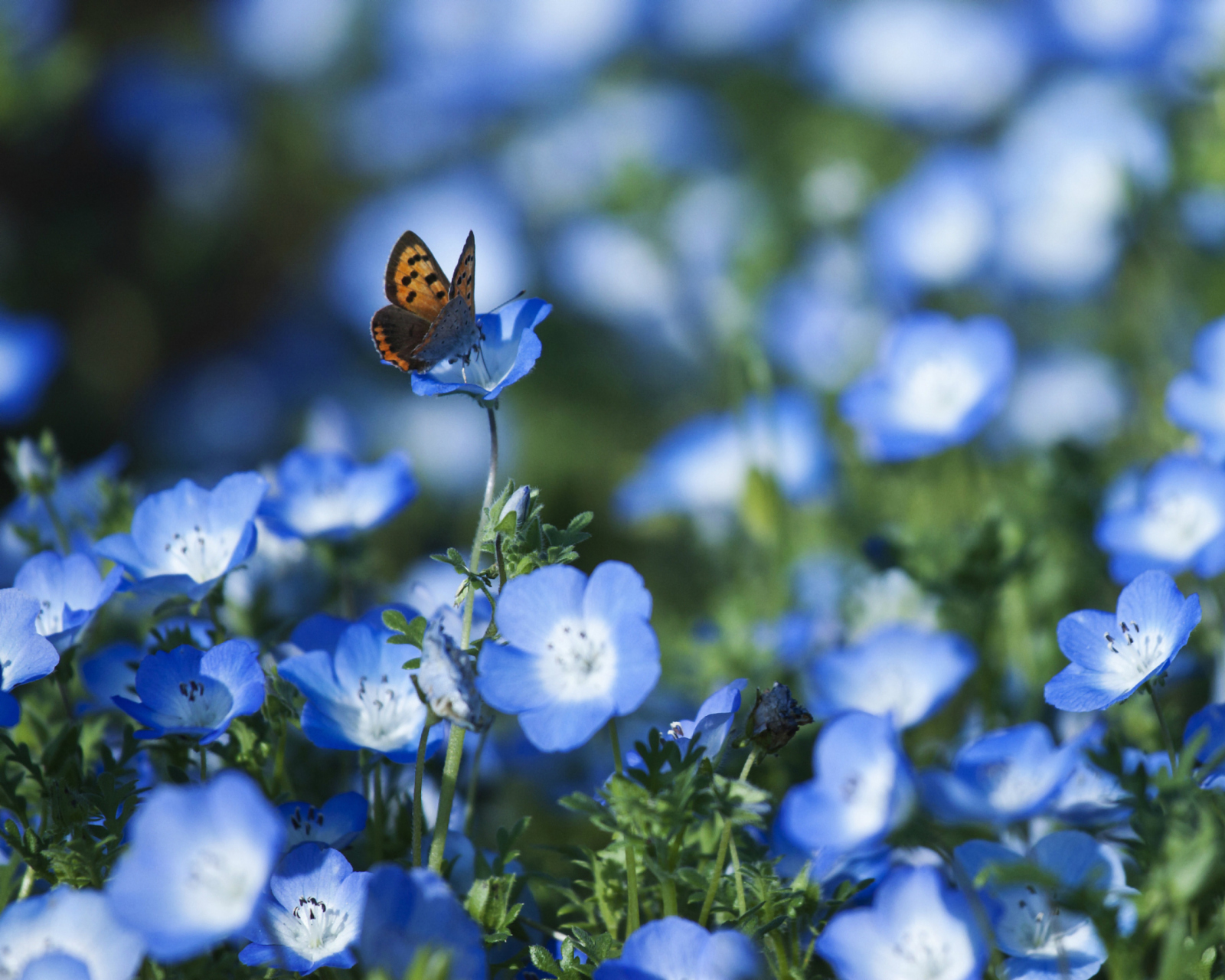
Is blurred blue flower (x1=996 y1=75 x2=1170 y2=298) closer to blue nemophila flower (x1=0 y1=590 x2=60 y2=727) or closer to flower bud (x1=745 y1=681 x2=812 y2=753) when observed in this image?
flower bud (x1=745 y1=681 x2=812 y2=753)

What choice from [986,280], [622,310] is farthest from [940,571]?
[622,310]

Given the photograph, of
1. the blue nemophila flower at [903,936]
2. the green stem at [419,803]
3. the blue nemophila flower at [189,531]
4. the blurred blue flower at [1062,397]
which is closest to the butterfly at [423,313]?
the blue nemophila flower at [189,531]

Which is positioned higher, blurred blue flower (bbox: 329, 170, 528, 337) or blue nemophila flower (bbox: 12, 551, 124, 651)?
blue nemophila flower (bbox: 12, 551, 124, 651)

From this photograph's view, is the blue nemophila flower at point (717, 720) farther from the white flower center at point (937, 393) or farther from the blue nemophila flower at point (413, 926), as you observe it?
the white flower center at point (937, 393)

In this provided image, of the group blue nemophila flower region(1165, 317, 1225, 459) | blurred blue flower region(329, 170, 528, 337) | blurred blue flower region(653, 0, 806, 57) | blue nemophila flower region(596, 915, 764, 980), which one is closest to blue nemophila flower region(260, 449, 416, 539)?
blue nemophila flower region(596, 915, 764, 980)

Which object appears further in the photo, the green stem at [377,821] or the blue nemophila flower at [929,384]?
the blue nemophila flower at [929,384]

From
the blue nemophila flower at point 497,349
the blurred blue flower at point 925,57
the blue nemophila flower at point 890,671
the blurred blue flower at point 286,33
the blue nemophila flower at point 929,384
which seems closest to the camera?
the blue nemophila flower at point 497,349
